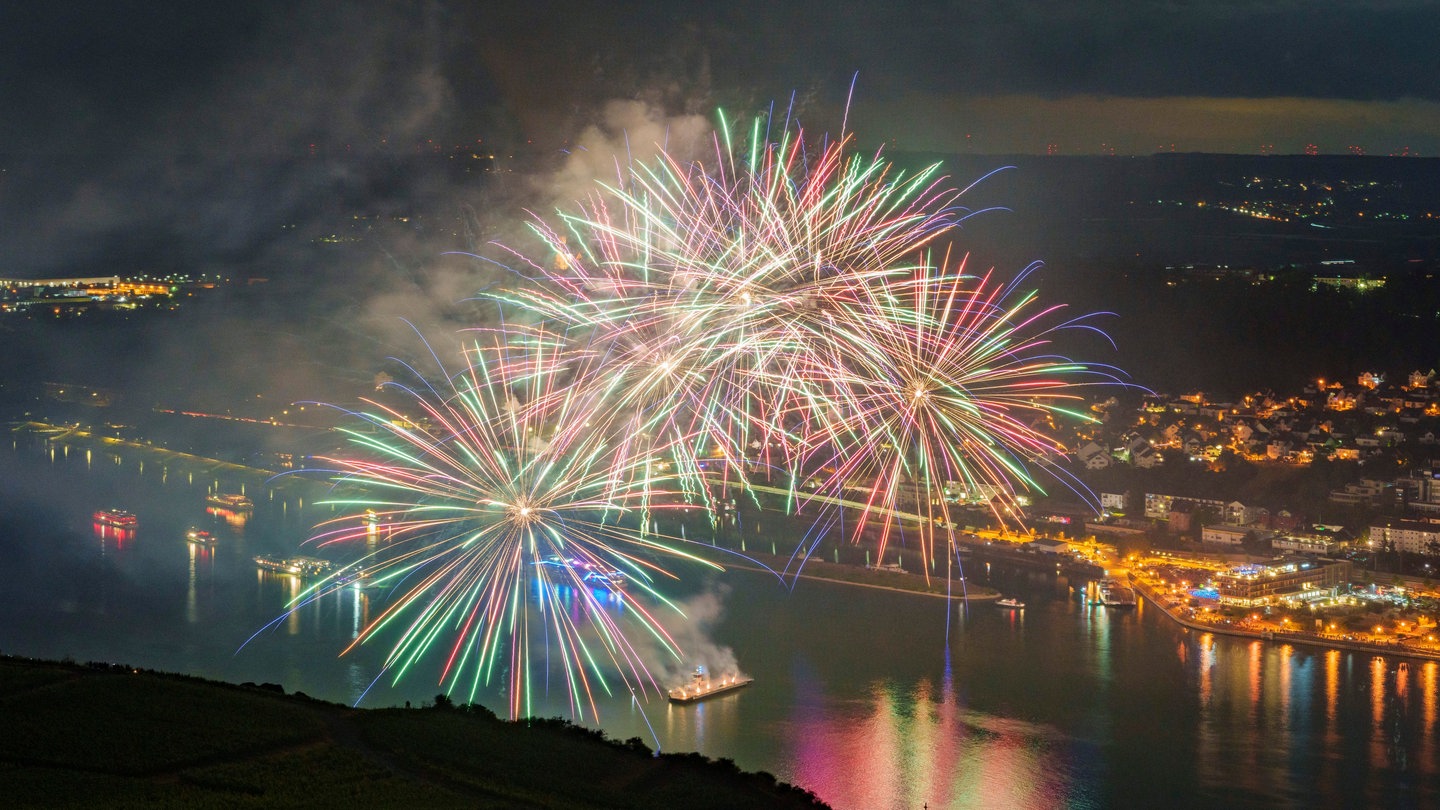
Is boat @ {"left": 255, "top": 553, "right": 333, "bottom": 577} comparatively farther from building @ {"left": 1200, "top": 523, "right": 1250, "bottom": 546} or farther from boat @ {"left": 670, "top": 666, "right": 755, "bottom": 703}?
building @ {"left": 1200, "top": 523, "right": 1250, "bottom": 546}

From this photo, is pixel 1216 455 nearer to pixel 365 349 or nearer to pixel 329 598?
pixel 329 598

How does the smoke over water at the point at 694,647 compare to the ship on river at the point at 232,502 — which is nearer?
the smoke over water at the point at 694,647

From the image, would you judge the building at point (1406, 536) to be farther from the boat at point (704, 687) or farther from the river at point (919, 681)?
the boat at point (704, 687)

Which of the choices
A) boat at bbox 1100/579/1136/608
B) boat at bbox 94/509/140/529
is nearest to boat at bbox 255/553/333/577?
boat at bbox 94/509/140/529

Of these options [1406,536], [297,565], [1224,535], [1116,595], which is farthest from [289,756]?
[1406,536]

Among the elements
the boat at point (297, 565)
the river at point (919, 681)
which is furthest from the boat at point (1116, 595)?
the boat at point (297, 565)

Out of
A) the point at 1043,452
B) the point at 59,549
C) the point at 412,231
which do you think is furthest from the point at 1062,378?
the point at 59,549
